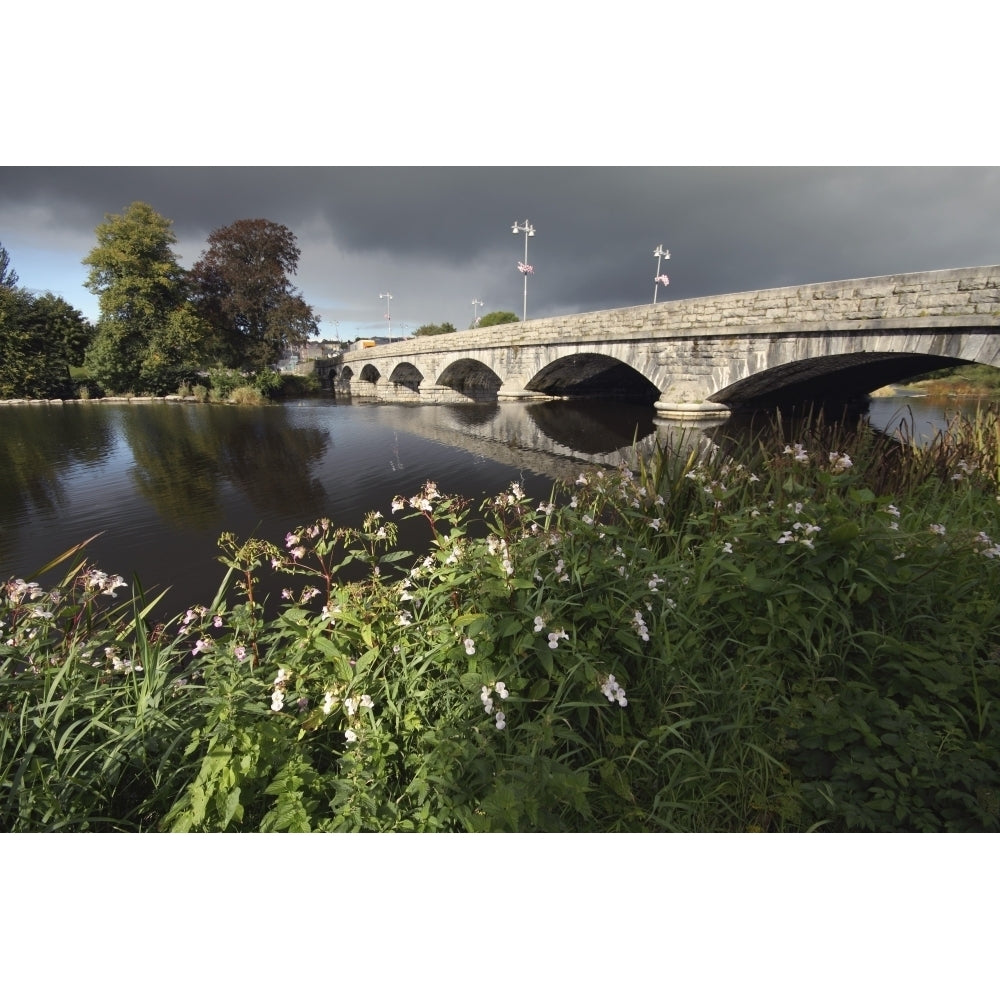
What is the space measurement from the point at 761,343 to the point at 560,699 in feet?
43.1

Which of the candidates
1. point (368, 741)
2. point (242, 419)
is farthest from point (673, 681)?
point (242, 419)

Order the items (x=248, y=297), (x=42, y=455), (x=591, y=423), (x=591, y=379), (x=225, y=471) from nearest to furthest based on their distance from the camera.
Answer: (x=225, y=471) < (x=42, y=455) < (x=591, y=423) < (x=591, y=379) < (x=248, y=297)

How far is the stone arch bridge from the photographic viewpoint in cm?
867

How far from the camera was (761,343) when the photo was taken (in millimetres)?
11828

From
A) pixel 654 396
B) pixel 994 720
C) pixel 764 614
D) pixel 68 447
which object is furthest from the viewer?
pixel 654 396

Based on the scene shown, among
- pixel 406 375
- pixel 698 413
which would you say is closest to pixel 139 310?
pixel 406 375

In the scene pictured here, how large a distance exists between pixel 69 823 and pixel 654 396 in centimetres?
2848

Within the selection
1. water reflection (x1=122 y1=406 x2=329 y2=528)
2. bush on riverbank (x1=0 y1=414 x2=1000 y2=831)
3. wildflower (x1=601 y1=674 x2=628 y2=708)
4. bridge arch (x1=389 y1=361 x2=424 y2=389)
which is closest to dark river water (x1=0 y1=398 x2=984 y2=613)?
water reflection (x1=122 y1=406 x2=329 y2=528)

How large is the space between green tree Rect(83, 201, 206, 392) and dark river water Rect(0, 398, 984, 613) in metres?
8.26

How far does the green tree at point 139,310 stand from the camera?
26.3m

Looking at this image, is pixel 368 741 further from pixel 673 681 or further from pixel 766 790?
pixel 766 790

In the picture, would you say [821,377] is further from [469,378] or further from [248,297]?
[248,297]

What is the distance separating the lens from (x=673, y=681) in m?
2.00

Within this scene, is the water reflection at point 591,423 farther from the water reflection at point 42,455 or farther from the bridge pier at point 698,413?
the water reflection at point 42,455
